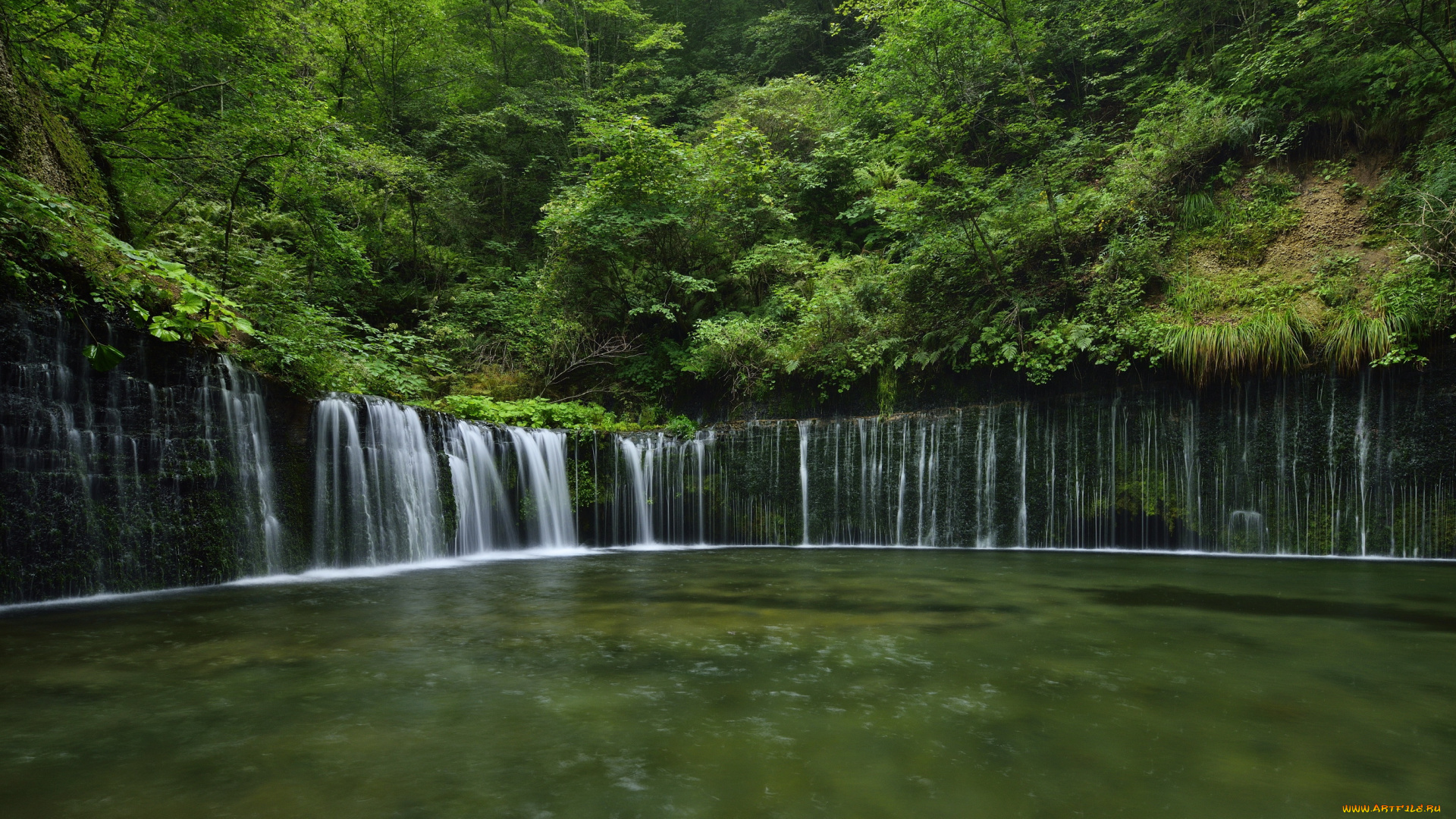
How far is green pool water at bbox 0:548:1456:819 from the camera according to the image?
7.62ft

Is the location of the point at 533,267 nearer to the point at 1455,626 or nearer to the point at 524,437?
the point at 524,437

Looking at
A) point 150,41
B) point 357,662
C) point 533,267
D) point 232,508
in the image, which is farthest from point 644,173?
point 357,662

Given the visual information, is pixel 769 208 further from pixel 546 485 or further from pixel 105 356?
pixel 105 356

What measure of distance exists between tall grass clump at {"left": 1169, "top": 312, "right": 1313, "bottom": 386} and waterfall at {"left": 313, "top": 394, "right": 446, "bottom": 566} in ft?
34.7

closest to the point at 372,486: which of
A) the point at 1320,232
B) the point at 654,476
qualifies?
the point at 654,476

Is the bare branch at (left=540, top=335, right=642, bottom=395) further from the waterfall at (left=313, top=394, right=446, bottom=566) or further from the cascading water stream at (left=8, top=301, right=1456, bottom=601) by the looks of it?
the waterfall at (left=313, top=394, right=446, bottom=566)

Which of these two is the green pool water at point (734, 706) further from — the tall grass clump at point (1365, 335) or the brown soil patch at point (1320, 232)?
the brown soil patch at point (1320, 232)

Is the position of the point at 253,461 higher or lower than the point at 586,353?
lower

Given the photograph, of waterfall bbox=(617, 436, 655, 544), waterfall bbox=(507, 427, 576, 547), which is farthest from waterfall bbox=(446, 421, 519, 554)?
waterfall bbox=(617, 436, 655, 544)

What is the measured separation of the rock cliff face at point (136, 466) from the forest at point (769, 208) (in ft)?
1.45

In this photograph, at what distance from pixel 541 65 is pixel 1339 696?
77.5 feet

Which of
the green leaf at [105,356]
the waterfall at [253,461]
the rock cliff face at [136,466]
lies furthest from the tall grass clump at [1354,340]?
the waterfall at [253,461]

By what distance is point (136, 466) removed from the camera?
6.23 m

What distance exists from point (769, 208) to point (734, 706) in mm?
12618
